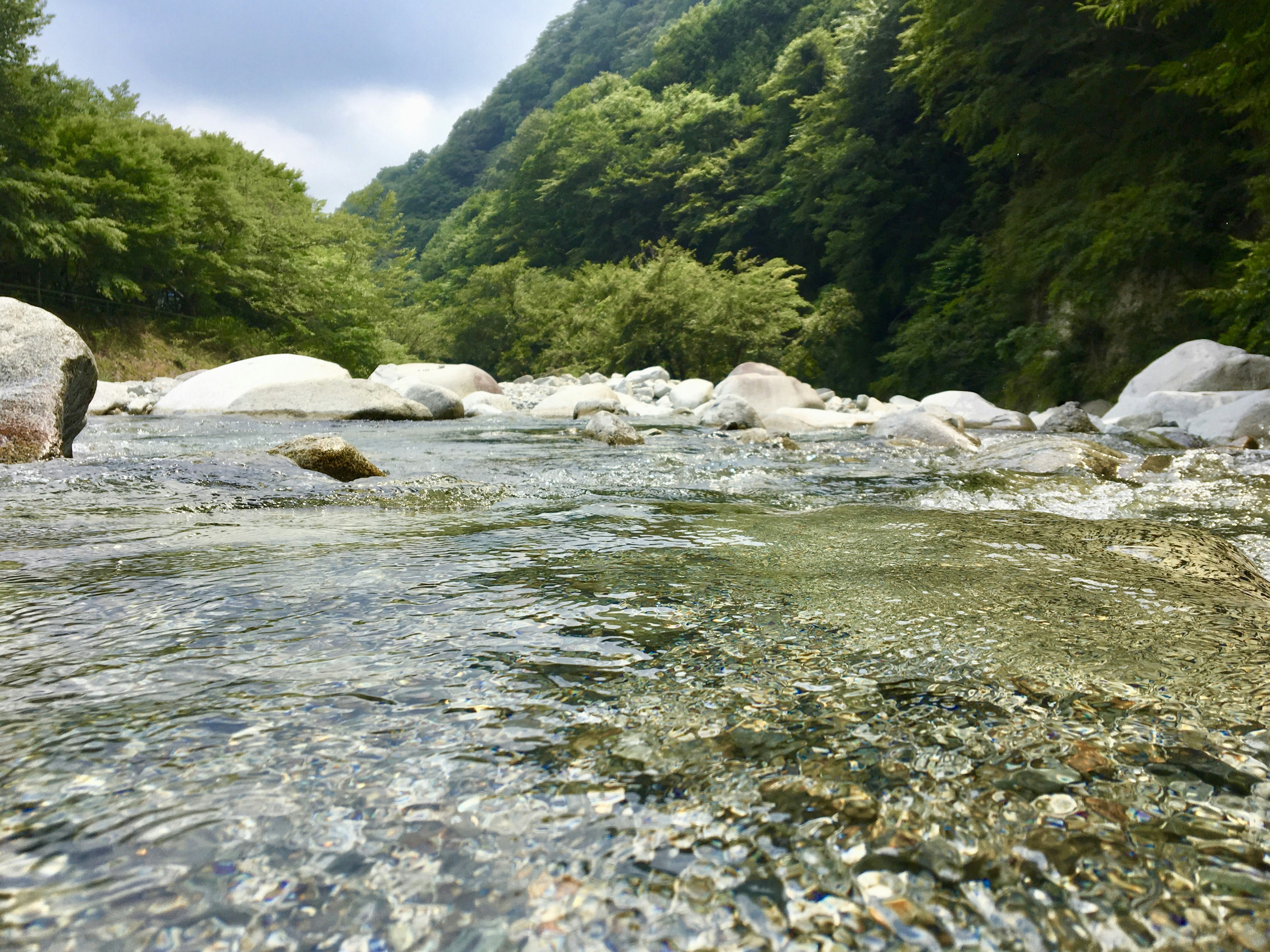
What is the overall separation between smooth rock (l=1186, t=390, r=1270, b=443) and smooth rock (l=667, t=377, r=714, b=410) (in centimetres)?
786

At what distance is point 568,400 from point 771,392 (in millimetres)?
3664

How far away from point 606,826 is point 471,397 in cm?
1341

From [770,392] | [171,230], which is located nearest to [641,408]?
[770,392]

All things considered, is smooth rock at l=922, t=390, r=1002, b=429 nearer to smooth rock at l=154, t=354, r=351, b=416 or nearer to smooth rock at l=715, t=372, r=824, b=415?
smooth rock at l=715, t=372, r=824, b=415

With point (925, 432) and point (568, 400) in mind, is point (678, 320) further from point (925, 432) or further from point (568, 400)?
point (925, 432)

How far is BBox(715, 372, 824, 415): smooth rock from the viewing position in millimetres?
13180

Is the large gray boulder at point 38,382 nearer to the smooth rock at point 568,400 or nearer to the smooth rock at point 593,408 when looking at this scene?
the smooth rock at point 593,408

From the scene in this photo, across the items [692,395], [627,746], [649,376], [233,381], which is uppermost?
[649,376]

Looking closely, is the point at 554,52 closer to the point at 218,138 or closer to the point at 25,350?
the point at 218,138

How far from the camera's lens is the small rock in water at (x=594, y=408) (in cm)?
1163

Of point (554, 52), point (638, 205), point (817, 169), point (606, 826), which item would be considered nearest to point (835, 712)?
point (606, 826)

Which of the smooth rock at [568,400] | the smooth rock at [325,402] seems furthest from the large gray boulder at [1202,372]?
the smooth rock at [325,402]

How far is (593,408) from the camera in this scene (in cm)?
1168

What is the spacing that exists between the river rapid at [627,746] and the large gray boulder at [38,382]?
A: 226 cm
